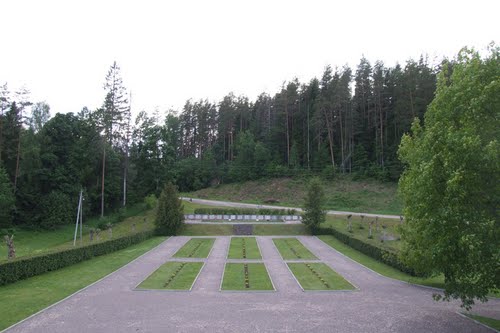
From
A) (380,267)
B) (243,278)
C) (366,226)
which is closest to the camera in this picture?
(243,278)

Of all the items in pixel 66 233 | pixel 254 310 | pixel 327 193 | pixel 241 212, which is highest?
pixel 327 193

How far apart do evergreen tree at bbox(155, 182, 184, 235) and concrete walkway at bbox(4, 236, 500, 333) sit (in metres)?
19.4

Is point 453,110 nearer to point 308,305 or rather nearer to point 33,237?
point 308,305

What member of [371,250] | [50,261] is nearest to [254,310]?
[50,261]

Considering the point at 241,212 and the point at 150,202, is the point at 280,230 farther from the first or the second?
the point at 150,202

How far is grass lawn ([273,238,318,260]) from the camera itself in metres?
28.8

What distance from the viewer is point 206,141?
9306cm

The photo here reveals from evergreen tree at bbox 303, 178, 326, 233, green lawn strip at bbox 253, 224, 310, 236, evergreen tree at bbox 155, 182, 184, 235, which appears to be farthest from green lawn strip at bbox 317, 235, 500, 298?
evergreen tree at bbox 155, 182, 184, 235

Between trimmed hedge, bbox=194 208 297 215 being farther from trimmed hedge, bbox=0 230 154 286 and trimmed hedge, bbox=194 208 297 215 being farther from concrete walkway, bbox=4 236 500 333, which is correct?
concrete walkway, bbox=4 236 500 333

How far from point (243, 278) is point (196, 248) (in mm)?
11682

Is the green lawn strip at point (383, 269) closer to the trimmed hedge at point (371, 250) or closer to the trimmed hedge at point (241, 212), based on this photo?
the trimmed hedge at point (371, 250)

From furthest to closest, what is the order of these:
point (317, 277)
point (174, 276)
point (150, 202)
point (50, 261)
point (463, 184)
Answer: point (150, 202)
point (50, 261)
point (174, 276)
point (317, 277)
point (463, 184)

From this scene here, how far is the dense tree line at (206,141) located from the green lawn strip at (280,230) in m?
20.8

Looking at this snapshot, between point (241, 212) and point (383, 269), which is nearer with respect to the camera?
point (383, 269)
